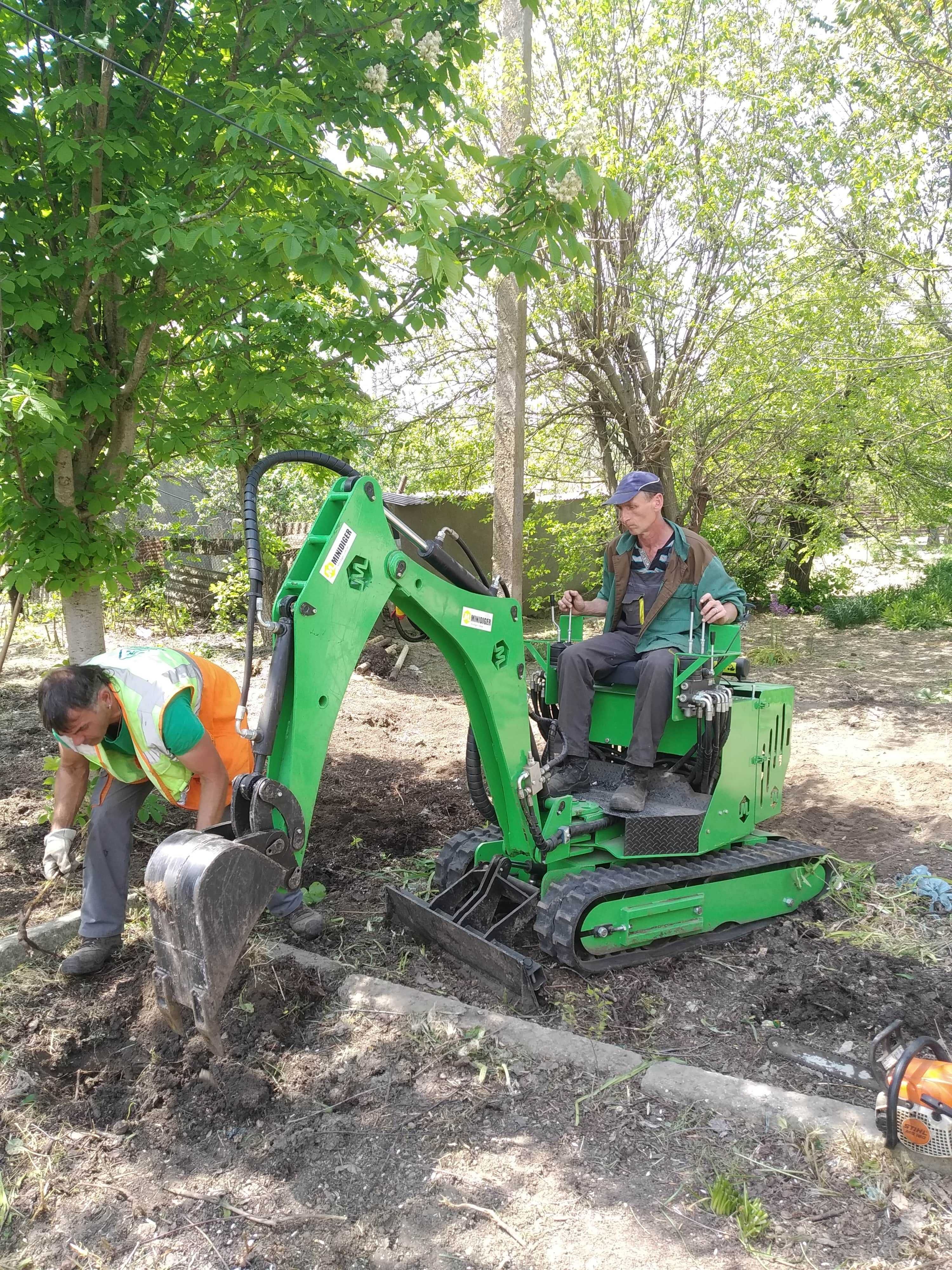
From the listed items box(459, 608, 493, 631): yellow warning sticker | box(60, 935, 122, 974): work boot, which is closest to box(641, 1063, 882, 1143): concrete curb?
box(459, 608, 493, 631): yellow warning sticker

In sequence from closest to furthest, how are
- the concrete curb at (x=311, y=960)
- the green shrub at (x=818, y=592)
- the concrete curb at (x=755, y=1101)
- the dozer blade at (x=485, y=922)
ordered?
the concrete curb at (x=755, y=1101) → the dozer blade at (x=485, y=922) → the concrete curb at (x=311, y=960) → the green shrub at (x=818, y=592)

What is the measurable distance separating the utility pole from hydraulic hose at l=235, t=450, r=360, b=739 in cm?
454

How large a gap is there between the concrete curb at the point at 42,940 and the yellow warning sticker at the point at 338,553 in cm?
215

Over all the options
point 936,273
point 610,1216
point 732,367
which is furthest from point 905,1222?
point 936,273

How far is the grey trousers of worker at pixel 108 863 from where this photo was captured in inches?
143

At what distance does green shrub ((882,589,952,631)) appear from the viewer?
1287cm

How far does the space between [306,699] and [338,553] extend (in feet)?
1.61

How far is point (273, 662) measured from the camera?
2666 millimetres

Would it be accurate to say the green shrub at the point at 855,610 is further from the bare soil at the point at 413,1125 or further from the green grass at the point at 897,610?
the bare soil at the point at 413,1125

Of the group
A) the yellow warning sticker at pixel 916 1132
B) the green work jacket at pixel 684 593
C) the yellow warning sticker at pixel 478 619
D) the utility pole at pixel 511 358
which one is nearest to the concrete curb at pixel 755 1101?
the yellow warning sticker at pixel 916 1132

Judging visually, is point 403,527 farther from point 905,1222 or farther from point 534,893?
point 905,1222

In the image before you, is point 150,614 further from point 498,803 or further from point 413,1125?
point 413,1125

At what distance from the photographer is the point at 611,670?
431cm

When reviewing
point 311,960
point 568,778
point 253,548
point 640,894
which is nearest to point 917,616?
point 568,778
